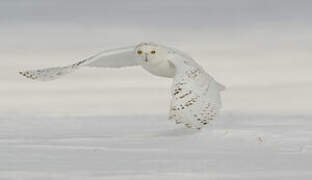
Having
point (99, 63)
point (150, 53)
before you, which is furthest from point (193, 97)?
point (99, 63)

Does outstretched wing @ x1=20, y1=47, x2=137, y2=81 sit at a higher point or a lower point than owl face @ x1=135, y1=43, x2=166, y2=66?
lower

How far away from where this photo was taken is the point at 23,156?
45.5 feet

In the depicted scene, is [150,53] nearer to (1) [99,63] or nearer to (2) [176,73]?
(1) [99,63]

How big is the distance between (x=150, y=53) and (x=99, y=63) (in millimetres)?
1686

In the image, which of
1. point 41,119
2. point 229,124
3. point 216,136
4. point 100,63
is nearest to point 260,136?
point 216,136

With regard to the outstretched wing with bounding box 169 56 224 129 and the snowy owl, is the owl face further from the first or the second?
the outstretched wing with bounding box 169 56 224 129

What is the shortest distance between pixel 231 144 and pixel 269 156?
286 centimetres

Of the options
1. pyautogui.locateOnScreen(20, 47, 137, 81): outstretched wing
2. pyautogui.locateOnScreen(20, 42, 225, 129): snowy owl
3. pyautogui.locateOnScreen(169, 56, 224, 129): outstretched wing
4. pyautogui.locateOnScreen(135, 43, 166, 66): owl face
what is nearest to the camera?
pyautogui.locateOnScreen(169, 56, 224, 129): outstretched wing

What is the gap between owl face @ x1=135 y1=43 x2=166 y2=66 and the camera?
58.1ft

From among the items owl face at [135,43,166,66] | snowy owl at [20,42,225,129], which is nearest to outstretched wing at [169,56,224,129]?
snowy owl at [20,42,225,129]

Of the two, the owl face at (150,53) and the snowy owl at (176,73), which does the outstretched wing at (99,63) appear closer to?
the snowy owl at (176,73)

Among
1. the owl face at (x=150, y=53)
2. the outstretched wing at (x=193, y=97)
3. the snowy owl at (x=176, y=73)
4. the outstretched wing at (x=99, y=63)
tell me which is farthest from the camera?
the owl face at (x=150, y=53)

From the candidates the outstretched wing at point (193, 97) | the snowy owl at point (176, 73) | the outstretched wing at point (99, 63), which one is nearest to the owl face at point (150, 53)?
the snowy owl at point (176, 73)

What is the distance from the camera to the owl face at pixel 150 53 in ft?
58.1
